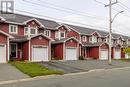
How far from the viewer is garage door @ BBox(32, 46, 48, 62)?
37.7 metres

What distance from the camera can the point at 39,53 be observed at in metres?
38.3

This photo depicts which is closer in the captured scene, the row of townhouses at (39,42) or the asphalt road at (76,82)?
the asphalt road at (76,82)

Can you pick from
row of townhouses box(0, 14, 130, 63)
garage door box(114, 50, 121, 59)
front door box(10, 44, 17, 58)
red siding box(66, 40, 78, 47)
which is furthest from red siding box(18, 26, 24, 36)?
garage door box(114, 50, 121, 59)

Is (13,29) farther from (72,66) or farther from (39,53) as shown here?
(72,66)

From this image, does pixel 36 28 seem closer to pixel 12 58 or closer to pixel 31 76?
pixel 12 58

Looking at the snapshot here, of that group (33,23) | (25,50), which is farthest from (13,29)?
(25,50)

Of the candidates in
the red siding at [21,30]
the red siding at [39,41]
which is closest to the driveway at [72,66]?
the red siding at [39,41]

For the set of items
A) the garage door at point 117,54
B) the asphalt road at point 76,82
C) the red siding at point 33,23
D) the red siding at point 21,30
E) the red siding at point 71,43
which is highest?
the red siding at point 33,23

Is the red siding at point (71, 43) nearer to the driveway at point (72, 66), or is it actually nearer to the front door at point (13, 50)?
the driveway at point (72, 66)

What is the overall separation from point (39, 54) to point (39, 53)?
151mm

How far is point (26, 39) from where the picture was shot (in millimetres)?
37156

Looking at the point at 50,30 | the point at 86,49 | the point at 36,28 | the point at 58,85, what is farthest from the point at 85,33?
the point at 58,85

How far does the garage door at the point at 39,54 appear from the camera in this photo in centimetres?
3766

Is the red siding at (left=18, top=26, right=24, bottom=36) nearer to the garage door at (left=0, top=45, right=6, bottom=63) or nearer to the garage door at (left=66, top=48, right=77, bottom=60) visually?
the garage door at (left=0, top=45, right=6, bottom=63)
